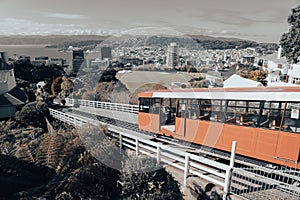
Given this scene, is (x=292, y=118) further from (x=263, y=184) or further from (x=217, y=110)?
(x=217, y=110)

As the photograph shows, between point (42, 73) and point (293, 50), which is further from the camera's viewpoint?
point (42, 73)

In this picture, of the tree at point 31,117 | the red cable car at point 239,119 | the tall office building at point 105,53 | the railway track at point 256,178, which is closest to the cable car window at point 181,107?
the red cable car at point 239,119

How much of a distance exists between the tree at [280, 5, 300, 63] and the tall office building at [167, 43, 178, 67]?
11.8 m

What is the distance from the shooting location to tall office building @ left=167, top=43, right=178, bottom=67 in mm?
19550

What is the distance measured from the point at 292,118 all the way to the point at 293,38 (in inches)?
858

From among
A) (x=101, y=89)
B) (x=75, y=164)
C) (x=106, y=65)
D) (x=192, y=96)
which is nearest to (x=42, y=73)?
(x=106, y=65)

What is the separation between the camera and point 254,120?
216 inches

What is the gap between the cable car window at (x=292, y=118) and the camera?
484 centimetres

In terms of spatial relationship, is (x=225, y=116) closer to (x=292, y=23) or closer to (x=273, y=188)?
(x=273, y=188)

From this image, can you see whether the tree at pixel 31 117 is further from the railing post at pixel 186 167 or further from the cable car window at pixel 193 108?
the railing post at pixel 186 167

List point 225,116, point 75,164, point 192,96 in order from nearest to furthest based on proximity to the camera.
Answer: point 225,116 < point 192,96 < point 75,164

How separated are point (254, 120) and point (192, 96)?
1.91 m

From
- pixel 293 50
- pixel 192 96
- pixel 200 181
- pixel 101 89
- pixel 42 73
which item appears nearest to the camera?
pixel 200 181

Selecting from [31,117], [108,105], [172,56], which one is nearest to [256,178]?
[108,105]
